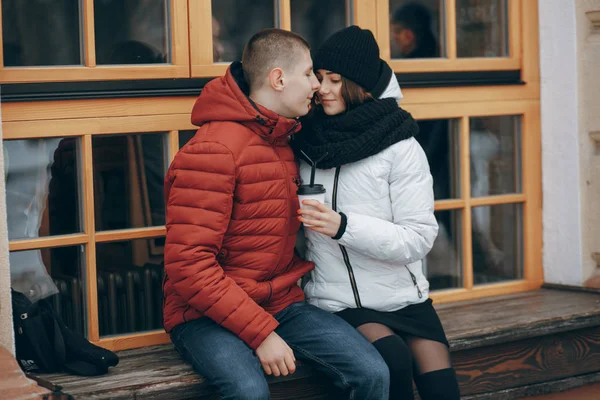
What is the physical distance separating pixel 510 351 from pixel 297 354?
967 millimetres

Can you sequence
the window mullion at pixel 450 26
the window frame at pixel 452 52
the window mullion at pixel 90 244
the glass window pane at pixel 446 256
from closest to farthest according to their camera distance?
the window mullion at pixel 90 244 < the window frame at pixel 452 52 < the window mullion at pixel 450 26 < the glass window pane at pixel 446 256

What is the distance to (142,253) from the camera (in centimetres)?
326

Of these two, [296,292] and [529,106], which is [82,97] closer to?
[296,292]

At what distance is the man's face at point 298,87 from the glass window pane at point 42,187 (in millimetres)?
715

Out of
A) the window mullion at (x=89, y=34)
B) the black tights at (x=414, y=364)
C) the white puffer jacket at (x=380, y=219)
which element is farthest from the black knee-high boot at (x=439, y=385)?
the window mullion at (x=89, y=34)

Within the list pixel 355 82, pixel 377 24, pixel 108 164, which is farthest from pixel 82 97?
pixel 377 24

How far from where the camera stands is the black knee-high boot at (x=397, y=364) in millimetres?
2887

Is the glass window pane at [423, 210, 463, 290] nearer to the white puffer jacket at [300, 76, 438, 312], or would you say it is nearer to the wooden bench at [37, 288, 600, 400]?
the wooden bench at [37, 288, 600, 400]

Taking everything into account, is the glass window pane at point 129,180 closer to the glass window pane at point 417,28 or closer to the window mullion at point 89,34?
the window mullion at point 89,34

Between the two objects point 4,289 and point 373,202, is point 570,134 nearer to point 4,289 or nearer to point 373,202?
point 373,202

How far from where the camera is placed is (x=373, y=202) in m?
3.06

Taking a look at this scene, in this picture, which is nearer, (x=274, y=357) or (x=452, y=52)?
(x=274, y=357)

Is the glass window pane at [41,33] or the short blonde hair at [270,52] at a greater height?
the glass window pane at [41,33]

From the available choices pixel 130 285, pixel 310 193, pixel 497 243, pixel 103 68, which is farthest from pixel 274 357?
pixel 497 243
